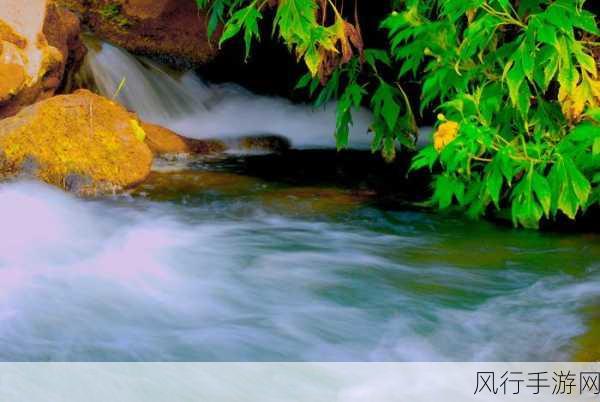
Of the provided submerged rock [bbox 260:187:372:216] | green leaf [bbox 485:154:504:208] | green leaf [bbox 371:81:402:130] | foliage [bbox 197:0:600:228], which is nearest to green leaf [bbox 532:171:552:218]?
foliage [bbox 197:0:600:228]

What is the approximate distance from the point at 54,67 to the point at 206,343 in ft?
12.9

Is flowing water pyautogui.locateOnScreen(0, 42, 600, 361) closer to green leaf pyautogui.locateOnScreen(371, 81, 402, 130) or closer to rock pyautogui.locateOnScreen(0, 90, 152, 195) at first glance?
rock pyautogui.locateOnScreen(0, 90, 152, 195)

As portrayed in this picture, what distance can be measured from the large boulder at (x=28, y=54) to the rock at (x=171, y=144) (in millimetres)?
871

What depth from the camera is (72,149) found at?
18.2 feet

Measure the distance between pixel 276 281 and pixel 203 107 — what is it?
5175 millimetres

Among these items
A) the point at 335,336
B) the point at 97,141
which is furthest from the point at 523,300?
the point at 97,141

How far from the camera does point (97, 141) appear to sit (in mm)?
5664

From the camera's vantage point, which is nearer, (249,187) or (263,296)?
(263,296)

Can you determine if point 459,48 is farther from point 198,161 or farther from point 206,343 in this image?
point 198,161

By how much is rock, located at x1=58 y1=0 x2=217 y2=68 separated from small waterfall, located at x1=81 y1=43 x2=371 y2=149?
0.37 meters

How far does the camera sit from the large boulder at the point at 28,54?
630 cm

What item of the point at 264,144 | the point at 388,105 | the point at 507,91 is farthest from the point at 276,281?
the point at 264,144

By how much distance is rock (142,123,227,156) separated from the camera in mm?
7078

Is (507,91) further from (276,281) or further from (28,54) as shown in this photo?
(28,54)
